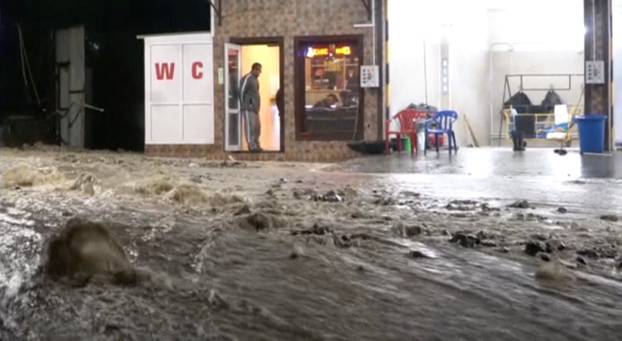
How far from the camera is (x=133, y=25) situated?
14.3m

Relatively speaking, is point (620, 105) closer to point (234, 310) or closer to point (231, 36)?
point (231, 36)

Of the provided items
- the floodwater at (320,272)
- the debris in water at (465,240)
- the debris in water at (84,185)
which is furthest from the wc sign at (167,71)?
the debris in water at (465,240)

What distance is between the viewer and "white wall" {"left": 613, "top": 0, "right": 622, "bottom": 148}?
12.1 meters

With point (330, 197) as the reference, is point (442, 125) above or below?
above

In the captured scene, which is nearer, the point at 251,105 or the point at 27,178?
the point at 27,178

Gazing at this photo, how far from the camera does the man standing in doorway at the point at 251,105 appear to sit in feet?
40.1

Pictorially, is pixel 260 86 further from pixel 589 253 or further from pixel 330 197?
pixel 589 253

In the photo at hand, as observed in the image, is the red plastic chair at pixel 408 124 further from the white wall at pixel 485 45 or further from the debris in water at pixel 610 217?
the debris in water at pixel 610 217

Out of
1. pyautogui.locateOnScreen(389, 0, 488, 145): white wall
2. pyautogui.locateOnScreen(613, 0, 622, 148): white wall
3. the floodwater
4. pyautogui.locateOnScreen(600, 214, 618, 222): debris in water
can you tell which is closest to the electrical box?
pyautogui.locateOnScreen(613, 0, 622, 148): white wall

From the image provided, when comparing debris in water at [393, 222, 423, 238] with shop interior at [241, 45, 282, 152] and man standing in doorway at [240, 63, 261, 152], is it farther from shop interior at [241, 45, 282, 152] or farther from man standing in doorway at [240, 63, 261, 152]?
shop interior at [241, 45, 282, 152]

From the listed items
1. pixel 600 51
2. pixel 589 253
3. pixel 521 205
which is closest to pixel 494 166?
pixel 521 205

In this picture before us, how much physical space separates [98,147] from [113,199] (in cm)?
1100

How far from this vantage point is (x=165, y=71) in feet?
41.8

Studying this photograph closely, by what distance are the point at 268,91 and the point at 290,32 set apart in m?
1.86
